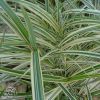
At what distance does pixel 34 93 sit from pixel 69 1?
1.81 feet

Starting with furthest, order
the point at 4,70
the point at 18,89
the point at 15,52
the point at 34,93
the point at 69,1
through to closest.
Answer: the point at 18,89 < the point at 69,1 < the point at 15,52 < the point at 4,70 < the point at 34,93

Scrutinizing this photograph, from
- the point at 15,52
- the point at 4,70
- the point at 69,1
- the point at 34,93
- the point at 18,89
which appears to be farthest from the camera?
the point at 18,89

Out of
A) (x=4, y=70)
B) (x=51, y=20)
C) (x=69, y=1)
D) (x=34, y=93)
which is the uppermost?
(x=69, y=1)

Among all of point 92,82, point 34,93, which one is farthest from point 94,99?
point 34,93

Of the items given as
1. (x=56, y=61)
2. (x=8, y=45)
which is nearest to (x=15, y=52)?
(x=8, y=45)

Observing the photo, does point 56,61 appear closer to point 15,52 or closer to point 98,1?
point 15,52

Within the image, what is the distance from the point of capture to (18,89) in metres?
1.19

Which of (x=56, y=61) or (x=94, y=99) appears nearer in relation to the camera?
(x=56, y=61)

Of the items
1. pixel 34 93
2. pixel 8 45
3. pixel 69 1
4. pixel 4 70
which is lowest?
pixel 34 93

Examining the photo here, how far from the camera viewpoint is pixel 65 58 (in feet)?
2.93

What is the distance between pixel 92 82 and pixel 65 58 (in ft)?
0.40

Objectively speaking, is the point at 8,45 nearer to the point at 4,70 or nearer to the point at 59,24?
the point at 4,70

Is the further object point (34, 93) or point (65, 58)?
point (65, 58)

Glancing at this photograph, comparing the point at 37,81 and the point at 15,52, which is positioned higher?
the point at 15,52
